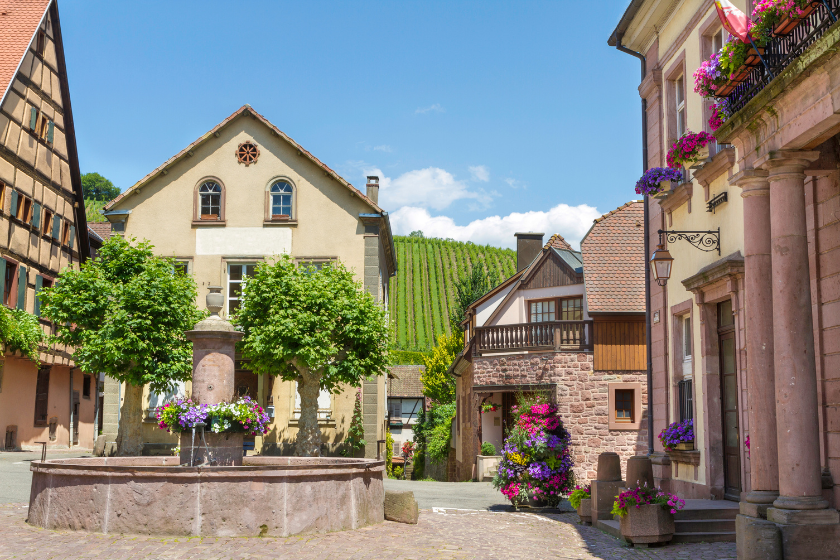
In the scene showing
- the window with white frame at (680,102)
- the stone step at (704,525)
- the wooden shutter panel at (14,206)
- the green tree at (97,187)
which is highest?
the green tree at (97,187)

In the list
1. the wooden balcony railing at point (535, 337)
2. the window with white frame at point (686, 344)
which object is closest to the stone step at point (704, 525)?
the window with white frame at point (686, 344)

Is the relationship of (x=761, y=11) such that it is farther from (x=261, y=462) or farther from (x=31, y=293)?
(x=31, y=293)

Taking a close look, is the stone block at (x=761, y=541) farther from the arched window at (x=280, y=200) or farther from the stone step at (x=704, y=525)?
the arched window at (x=280, y=200)

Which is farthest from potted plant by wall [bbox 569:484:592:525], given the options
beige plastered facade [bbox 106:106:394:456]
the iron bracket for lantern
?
beige plastered facade [bbox 106:106:394:456]

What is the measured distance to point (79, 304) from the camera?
22297 mm

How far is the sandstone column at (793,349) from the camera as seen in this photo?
802 centimetres

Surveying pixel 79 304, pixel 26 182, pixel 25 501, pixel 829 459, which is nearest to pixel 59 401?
pixel 26 182

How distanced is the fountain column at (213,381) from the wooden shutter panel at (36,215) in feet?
61.3

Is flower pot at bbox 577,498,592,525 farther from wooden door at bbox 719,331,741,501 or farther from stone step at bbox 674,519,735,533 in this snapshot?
stone step at bbox 674,519,735,533

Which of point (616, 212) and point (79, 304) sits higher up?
point (616, 212)

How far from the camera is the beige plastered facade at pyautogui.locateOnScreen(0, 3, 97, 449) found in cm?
2705

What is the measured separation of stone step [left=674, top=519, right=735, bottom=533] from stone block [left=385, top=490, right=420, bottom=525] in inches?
137

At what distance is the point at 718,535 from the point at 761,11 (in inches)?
244

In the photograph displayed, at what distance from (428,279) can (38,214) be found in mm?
71016
